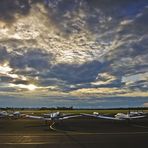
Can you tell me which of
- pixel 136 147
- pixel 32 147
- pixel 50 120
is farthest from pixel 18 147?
pixel 50 120

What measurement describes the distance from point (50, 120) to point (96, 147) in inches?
1918

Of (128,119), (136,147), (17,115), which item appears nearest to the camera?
(136,147)

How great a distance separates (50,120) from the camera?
A: 72000mm

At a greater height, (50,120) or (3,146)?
(50,120)

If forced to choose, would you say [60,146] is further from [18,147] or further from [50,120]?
[50,120]

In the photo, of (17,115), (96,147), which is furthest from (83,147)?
(17,115)

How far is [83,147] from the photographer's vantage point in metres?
23.9

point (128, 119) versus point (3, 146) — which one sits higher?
point (128, 119)

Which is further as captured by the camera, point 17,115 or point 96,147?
point 17,115

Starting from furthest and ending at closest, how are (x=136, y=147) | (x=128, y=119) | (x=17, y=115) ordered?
1. (x=17, y=115)
2. (x=128, y=119)
3. (x=136, y=147)

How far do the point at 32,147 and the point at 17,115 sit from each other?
88066 millimetres

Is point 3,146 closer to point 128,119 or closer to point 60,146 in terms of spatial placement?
point 60,146

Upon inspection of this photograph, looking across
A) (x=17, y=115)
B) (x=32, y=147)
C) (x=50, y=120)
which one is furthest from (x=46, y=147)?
(x=17, y=115)

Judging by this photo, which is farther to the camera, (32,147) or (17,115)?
(17,115)
